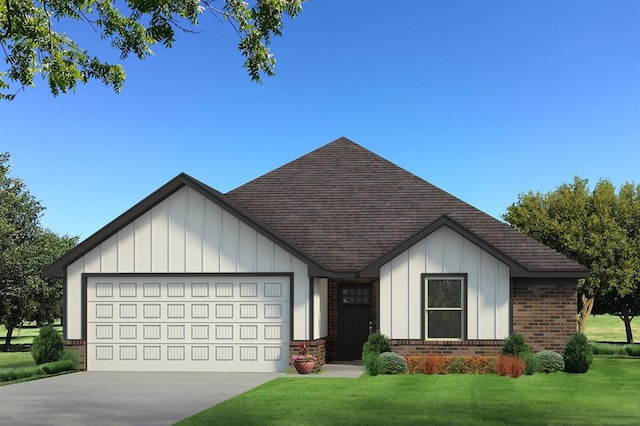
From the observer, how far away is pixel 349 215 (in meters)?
28.1

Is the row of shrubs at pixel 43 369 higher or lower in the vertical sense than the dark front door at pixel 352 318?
lower

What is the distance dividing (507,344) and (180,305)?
10.0 meters

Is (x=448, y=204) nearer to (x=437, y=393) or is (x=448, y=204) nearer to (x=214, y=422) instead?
(x=437, y=393)

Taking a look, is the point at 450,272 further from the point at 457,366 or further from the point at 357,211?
the point at 357,211

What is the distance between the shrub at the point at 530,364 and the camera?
22469mm

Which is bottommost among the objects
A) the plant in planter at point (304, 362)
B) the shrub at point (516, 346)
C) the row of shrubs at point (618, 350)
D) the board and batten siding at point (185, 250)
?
the row of shrubs at point (618, 350)

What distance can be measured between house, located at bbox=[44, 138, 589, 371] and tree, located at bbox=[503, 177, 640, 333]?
735 inches

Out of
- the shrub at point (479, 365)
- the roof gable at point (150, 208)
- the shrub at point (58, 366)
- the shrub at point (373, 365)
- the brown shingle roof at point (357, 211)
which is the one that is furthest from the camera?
the brown shingle roof at point (357, 211)

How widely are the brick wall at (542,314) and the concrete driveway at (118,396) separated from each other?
7682mm

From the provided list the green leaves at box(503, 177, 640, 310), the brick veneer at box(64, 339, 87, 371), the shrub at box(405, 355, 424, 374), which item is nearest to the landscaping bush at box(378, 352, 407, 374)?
the shrub at box(405, 355, 424, 374)

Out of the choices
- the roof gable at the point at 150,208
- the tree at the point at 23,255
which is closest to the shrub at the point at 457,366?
the roof gable at the point at 150,208

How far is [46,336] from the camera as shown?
2470 cm

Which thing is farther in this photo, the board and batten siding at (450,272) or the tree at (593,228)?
the tree at (593,228)

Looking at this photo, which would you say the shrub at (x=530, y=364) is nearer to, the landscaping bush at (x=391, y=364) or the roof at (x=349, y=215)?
the roof at (x=349, y=215)
